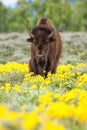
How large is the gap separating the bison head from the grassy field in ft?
1.78

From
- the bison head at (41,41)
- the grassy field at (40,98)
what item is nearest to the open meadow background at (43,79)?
the grassy field at (40,98)

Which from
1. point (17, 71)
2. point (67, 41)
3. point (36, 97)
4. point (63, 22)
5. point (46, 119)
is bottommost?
point (63, 22)

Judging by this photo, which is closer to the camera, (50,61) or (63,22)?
(50,61)

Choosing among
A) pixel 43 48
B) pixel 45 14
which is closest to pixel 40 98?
pixel 43 48

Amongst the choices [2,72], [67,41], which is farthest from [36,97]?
[67,41]

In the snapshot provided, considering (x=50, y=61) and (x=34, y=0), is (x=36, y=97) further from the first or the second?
(x=34, y=0)

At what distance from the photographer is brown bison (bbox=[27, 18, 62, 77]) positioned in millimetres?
12427

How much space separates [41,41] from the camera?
1255 cm

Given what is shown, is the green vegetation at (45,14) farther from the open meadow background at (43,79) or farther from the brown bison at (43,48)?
the brown bison at (43,48)

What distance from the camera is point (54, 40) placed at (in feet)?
43.4

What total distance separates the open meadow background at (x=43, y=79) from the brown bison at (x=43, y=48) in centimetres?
43

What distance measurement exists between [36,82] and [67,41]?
75.6 ft

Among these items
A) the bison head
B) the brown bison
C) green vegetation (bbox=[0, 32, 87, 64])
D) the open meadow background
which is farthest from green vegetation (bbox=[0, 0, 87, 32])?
the bison head

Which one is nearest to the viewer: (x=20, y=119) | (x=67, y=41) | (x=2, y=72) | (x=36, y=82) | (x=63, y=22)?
(x=20, y=119)
